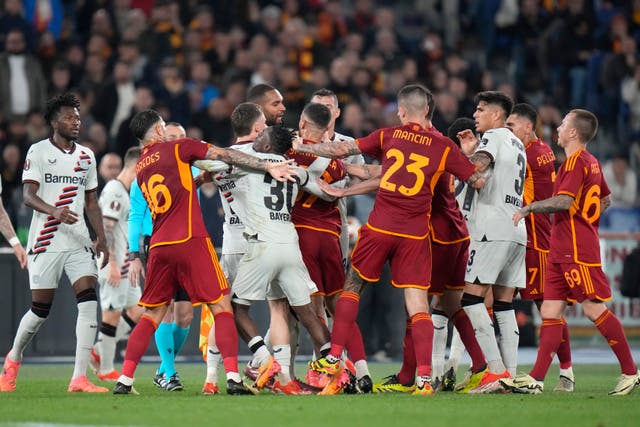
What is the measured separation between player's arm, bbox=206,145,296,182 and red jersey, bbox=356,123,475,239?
31.3 inches

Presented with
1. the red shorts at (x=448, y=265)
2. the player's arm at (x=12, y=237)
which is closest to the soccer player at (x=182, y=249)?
the player's arm at (x=12, y=237)

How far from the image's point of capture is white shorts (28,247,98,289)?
36.1 feet

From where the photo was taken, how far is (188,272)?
1013 centimetres

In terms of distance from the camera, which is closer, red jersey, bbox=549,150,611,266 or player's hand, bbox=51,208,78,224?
red jersey, bbox=549,150,611,266

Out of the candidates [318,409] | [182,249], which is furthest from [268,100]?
[318,409]

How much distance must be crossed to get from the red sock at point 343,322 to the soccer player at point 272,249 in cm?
30

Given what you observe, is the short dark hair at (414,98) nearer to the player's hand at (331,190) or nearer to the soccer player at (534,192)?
the player's hand at (331,190)

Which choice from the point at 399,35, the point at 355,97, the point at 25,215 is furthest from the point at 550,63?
the point at 25,215

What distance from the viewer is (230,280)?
1112 cm

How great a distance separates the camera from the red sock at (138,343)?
1014cm

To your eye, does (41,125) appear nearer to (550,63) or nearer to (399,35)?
(399,35)

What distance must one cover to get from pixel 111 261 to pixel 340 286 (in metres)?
3.27

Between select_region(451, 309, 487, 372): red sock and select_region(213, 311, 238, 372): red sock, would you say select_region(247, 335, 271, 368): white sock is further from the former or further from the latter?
select_region(451, 309, 487, 372): red sock

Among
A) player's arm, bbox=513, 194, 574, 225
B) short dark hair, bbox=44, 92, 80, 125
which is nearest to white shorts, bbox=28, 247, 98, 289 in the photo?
short dark hair, bbox=44, 92, 80, 125
